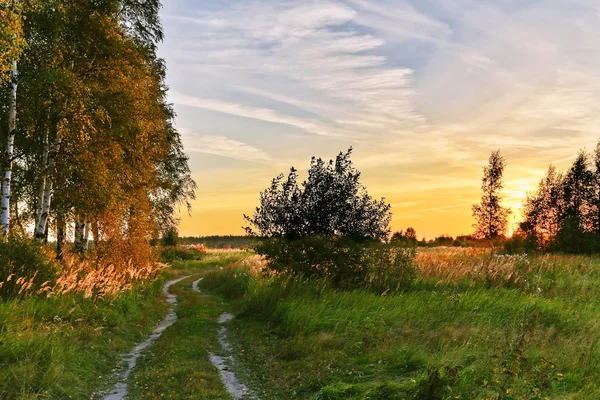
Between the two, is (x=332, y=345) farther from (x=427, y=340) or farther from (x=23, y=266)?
(x=23, y=266)

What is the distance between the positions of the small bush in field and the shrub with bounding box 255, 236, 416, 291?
7351 millimetres

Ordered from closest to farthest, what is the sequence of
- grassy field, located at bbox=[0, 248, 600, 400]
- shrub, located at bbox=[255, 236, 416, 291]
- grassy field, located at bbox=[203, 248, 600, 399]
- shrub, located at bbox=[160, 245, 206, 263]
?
grassy field, located at bbox=[203, 248, 600, 399]
grassy field, located at bbox=[0, 248, 600, 400]
shrub, located at bbox=[255, 236, 416, 291]
shrub, located at bbox=[160, 245, 206, 263]

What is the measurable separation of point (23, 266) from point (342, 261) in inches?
413

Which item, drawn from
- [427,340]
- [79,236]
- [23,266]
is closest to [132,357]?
[23,266]

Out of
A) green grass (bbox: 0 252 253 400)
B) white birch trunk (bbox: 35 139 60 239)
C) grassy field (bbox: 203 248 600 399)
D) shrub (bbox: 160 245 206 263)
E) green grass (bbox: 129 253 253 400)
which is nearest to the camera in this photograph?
grassy field (bbox: 203 248 600 399)

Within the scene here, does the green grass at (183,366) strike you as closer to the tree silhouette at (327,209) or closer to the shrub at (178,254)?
the tree silhouette at (327,209)

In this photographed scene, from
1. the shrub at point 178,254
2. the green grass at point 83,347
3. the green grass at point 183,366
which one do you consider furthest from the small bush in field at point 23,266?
the shrub at point 178,254

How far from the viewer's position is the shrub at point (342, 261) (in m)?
15.9

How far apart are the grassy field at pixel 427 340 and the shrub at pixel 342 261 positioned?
2.79 ft

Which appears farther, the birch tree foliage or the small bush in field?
the birch tree foliage

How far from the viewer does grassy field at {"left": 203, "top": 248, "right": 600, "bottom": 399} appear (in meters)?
7.41

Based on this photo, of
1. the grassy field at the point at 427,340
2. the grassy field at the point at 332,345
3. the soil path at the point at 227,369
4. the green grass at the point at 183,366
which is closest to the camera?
the grassy field at the point at 427,340

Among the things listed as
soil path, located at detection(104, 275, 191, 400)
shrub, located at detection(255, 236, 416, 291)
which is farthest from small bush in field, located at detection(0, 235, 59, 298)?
shrub, located at detection(255, 236, 416, 291)

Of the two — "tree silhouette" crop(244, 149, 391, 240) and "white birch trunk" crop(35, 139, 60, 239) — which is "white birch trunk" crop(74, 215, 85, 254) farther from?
"tree silhouette" crop(244, 149, 391, 240)
